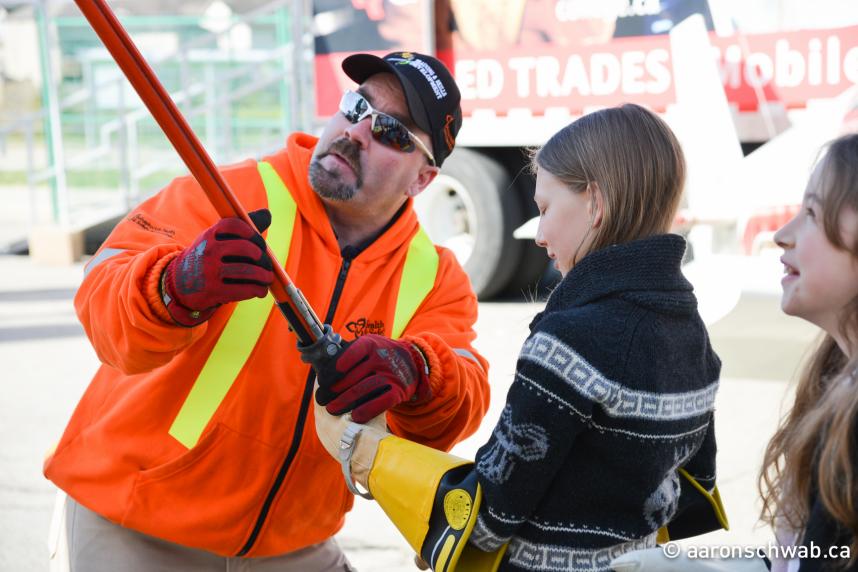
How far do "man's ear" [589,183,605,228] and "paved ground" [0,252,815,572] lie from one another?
182 cm

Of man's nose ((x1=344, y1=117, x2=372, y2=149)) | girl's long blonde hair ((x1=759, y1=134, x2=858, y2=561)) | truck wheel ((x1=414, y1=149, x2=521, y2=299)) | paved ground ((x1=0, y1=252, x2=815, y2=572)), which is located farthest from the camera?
truck wheel ((x1=414, y1=149, x2=521, y2=299))

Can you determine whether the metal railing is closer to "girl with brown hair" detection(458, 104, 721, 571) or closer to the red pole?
the red pole

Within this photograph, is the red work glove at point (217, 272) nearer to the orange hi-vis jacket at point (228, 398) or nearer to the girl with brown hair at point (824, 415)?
the orange hi-vis jacket at point (228, 398)

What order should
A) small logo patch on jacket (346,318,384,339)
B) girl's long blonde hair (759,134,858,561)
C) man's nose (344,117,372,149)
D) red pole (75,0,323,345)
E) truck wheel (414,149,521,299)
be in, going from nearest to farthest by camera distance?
1. girl's long blonde hair (759,134,858,561)
2. red pole (75,0,323,345)
3. small logo patch on jacket (346,318,384,339)
4. man's nose (344,117,372,149)
5. truck wheel (414,149,521,299)

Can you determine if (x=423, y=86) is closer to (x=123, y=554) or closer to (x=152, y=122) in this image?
(x=123, y=554)

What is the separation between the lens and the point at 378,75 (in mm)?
2826

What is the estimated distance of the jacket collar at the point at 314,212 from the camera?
2.62 m

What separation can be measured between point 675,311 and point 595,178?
0.95 feet

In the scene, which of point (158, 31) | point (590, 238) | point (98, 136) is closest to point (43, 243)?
point (98, 136)

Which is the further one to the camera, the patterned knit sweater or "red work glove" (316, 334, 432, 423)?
A: "red work glove" (316, 334, 432, 423)

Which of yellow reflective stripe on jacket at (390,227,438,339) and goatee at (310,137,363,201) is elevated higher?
goatee at (310,137,363,201)

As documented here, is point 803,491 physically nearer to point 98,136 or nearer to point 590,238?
point 590,238

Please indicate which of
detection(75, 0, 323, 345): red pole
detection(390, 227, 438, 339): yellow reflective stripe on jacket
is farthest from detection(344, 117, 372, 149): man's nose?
detection(75, 0, 323, 345): red pole

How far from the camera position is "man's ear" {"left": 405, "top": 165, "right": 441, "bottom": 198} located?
2916 millimetres
